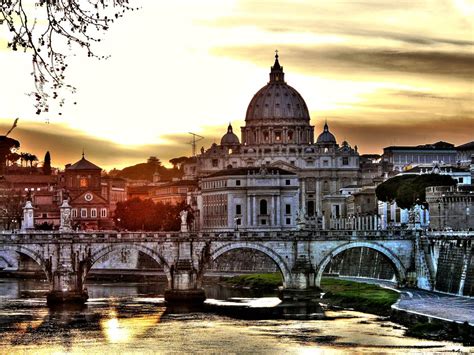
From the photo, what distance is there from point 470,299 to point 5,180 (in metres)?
114

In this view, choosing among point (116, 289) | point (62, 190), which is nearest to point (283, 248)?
point (116, 289)

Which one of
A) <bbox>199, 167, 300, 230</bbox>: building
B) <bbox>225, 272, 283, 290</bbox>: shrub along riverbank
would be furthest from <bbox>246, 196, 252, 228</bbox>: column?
<bbox>225, 272, 283, 290</bbox>: shrub along riverbank

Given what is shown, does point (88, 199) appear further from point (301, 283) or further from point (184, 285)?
point (301, 283)

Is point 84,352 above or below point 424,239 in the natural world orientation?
below

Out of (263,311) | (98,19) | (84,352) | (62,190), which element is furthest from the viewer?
(62,190)

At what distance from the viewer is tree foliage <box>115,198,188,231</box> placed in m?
147

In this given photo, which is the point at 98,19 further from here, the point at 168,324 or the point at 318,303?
the point at 318,303

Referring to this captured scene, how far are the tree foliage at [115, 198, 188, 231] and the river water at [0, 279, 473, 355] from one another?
65.9 meters

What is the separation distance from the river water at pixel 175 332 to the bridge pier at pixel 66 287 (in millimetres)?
917

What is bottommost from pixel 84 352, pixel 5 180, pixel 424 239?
pixel 84 352

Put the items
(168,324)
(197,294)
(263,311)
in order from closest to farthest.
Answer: (168,324), (263,311), (197,294)

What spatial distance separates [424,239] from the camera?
8406 centimetres

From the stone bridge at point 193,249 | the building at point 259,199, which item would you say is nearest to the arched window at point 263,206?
the building at point 259,199

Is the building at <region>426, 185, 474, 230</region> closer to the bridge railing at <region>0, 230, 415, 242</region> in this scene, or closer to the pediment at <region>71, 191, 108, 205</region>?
the bridge railing at <region>0, 230, 415, 242</region>
